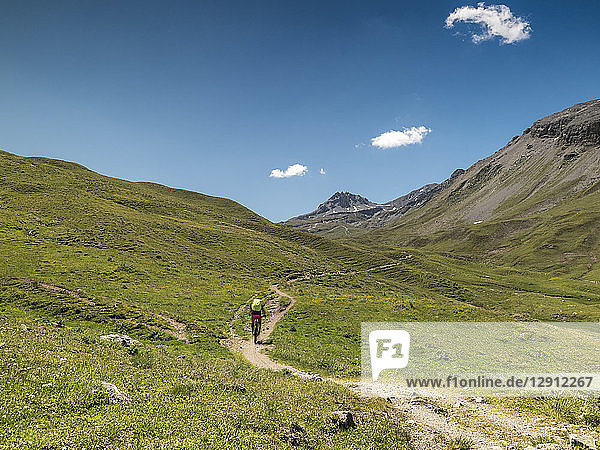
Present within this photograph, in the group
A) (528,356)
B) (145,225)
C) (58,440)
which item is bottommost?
(528,356)

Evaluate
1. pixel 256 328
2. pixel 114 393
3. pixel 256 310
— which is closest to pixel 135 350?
pixel 114 393

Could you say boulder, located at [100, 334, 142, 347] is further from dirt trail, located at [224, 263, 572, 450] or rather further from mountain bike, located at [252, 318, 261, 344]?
dirt trail, located at [224, 263, 572, 450]

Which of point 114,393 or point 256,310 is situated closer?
point 114,393

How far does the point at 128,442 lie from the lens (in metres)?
10.5

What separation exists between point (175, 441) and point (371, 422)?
867 centimetres

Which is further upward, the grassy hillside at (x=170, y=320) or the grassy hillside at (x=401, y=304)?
the grassy hillside at (x=170, y=320)

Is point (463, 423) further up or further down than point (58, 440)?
further down

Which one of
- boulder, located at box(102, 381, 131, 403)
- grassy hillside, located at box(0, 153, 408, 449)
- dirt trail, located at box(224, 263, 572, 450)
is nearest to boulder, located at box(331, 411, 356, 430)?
grassy hillside, located at box(0, 153, 408, 449)

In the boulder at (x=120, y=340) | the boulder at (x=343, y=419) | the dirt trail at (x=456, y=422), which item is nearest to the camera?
the dirt trail at (x=456, y=422)

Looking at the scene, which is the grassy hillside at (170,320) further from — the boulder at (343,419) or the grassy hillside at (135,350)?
the boulder at (343,419)

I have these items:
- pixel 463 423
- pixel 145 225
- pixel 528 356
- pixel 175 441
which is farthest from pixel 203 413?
pixel 145 225

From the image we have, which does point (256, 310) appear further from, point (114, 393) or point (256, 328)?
point (114, 393)

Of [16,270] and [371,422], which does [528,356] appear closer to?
[371,422]

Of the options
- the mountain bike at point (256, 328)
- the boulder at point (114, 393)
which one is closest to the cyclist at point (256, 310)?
the mountain bike at point (256, 328)
